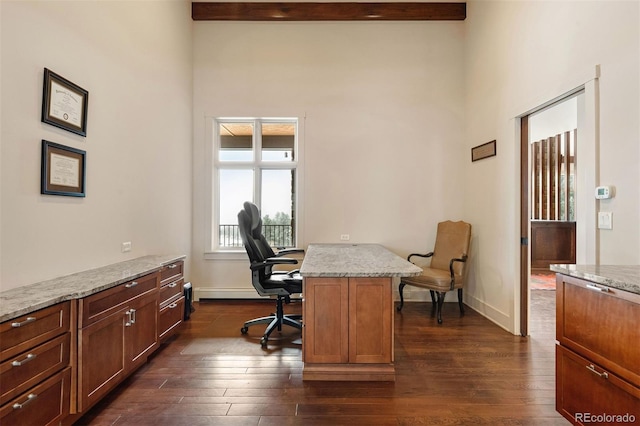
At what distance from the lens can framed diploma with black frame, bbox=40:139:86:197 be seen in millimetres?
1921

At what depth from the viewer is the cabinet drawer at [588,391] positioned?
1.31 m

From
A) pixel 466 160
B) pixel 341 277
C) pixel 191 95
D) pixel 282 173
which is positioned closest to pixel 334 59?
pixel 282 173

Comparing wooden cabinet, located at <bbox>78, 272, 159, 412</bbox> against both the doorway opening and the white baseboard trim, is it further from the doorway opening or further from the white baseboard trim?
the doorway opening

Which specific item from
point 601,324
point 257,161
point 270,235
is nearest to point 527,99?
point 601,324

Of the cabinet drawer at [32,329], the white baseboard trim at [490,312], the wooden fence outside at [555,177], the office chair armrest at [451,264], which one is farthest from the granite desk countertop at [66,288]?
the wooden fence outside at [555,177]

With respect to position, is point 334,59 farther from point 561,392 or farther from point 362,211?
point 561,392

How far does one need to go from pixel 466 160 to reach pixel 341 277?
119 inches

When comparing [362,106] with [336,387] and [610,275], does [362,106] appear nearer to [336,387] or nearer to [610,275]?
[610,275]

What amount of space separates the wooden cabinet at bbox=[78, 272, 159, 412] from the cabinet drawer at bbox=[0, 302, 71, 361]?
96 millimetres

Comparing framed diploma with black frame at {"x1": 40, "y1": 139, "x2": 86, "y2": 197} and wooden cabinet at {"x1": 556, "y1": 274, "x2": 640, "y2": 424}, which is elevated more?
framed diploma with black frame at {"x1": 40, "y1": 139, "x2": 86, "y2": 197}

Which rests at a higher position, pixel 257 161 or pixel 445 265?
pixel 257 161

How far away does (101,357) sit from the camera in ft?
6.00

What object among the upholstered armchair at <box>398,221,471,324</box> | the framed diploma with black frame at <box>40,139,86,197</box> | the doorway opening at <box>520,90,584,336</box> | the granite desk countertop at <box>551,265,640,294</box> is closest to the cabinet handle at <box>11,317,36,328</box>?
the framed diploma with black frame at <box>40,139,86,197</box>

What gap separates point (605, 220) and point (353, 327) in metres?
1.93
